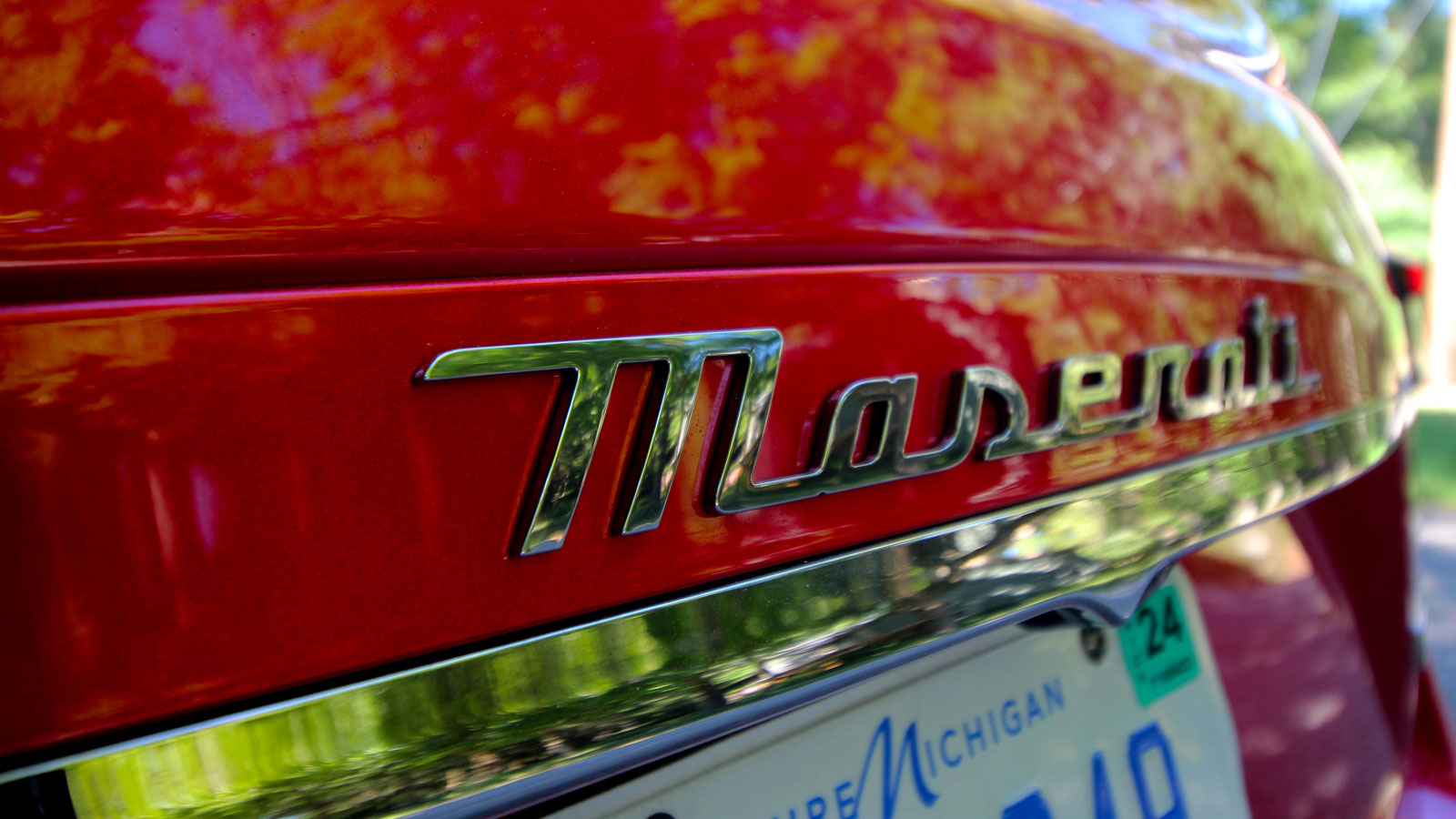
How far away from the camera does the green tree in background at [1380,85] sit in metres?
19.5

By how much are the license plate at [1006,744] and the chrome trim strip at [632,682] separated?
11 cm

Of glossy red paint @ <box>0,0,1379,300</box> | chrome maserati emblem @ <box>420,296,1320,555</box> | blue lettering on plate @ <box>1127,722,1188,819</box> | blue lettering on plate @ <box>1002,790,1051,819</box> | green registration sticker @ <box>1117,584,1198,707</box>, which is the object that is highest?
glossy red paint @ <box>0,0,1379,300</box>

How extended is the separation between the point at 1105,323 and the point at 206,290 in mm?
687

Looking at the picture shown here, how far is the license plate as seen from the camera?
0.82 m

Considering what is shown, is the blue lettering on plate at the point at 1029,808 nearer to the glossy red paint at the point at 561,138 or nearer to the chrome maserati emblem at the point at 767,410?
the chrome maserati emblem at the point at 767,410

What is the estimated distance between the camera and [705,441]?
2.27 ft

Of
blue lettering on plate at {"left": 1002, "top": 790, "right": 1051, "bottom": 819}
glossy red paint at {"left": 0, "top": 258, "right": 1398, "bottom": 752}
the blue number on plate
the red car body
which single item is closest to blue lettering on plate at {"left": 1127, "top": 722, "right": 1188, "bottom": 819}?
the blue number on plate

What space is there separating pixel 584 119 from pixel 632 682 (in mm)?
342

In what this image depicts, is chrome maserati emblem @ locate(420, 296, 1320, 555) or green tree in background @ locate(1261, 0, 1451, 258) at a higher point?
green tree in background @ locate(1261, 0, 1451, 258)

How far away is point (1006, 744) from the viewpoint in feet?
3.23

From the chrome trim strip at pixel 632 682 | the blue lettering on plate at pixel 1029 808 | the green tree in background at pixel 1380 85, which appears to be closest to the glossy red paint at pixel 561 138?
the chrome trim strip at pixel 632 682

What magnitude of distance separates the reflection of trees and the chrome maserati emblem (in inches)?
3.0

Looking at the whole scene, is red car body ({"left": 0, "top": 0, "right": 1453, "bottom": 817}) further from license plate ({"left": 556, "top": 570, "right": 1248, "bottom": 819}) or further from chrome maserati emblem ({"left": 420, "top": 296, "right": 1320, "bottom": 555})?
license plate ({"left": 556, "top": 570, "right": 1248, "bottom": 819})

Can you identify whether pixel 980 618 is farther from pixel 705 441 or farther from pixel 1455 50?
pixel 1455 50
